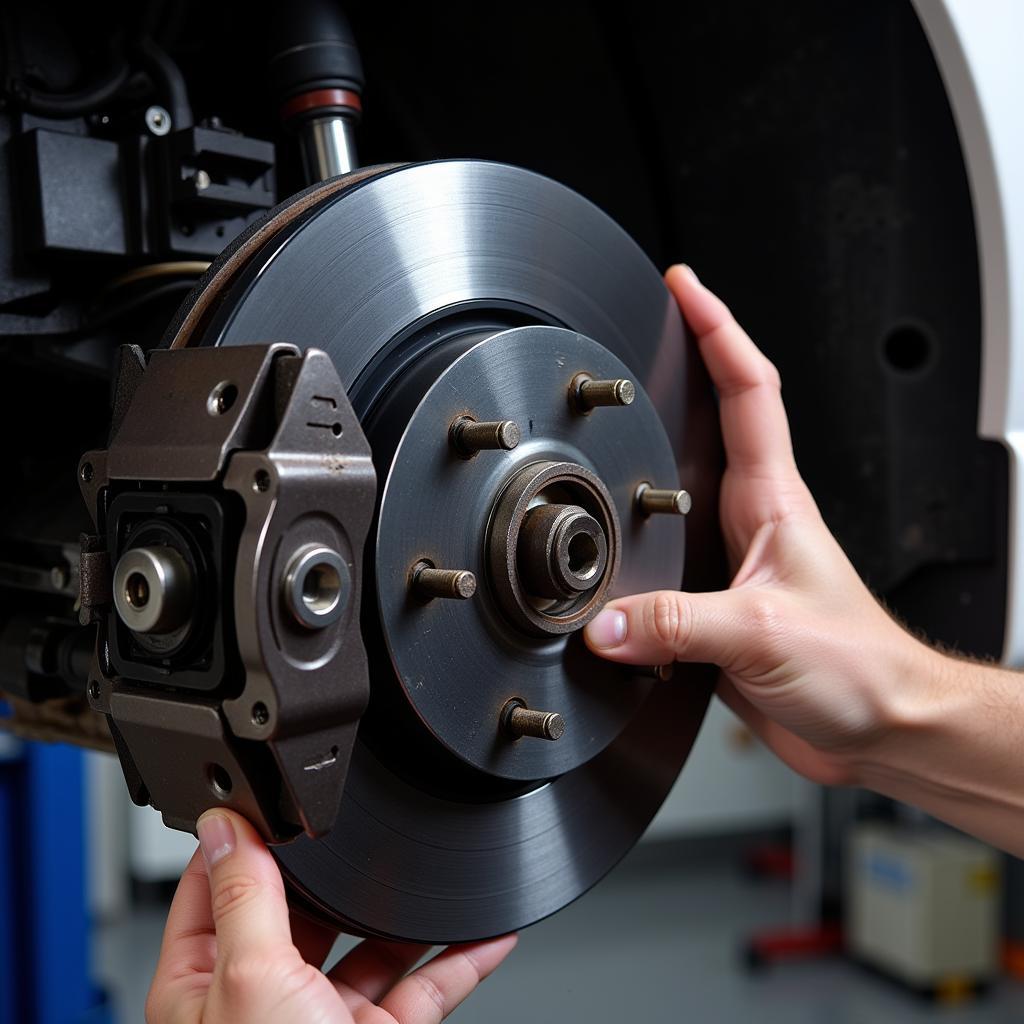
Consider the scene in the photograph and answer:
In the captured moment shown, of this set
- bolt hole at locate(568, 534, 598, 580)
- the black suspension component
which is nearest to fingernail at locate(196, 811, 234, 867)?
bolt hole at locate(568, 534, 598, 580)

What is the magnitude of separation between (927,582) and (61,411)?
676 mm

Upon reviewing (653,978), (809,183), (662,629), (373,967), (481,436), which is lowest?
(653,978)

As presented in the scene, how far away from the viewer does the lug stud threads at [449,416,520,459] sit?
21.4 inches

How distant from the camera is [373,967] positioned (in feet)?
2.28

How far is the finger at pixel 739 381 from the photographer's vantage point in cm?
75

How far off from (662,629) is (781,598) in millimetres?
116

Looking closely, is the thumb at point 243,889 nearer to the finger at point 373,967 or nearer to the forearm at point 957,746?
the finger at point 373,967

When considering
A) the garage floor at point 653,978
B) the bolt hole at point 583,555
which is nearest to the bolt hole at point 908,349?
the bolt hole at point 583,555

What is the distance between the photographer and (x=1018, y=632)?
790 millimetres

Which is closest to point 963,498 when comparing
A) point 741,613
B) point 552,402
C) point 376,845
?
point 741,613

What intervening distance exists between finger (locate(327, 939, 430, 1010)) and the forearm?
0.36 metres

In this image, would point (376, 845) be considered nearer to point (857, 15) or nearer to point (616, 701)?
point (616, 701)

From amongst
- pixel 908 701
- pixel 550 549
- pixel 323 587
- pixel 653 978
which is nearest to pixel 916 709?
pixel 908 701

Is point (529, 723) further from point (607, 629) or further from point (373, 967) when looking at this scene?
point (373, 967)
